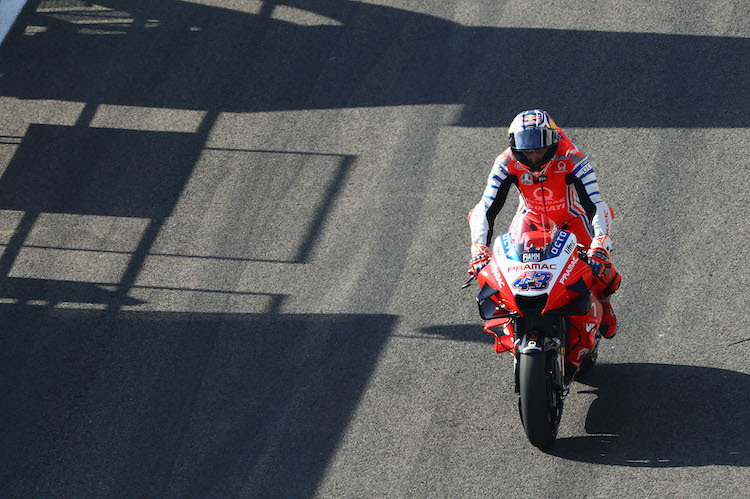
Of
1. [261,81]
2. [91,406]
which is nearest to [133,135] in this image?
[261,81]

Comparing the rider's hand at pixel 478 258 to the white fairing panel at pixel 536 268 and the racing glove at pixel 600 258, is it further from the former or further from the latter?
the racing glove at pixel 600 258

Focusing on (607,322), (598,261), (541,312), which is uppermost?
(598,261)

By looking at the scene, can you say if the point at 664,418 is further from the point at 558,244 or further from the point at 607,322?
the point at 558,244

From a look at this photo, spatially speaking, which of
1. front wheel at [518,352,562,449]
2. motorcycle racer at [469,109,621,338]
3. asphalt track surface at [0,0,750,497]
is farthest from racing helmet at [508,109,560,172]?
asphalt track surface at [0,0,750,497]

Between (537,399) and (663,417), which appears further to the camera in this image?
(663,417)

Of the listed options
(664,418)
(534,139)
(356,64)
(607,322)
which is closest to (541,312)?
(607,322)

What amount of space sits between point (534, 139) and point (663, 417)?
2.44 metres

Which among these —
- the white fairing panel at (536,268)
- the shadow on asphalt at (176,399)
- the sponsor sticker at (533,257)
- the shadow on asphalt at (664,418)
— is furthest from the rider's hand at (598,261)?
the shadow on asphalt at (176,399)

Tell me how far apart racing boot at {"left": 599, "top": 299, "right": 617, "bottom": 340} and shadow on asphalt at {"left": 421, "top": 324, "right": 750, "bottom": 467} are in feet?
1.30

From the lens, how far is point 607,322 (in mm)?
8977

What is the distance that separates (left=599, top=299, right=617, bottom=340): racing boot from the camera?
891cm

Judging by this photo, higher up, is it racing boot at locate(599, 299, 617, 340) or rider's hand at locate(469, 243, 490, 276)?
rider's hand at locate(469, 243, 490, 276)

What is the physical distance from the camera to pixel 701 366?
29.7 feet

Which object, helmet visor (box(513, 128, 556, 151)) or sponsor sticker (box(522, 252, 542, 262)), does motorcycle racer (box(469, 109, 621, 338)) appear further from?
sponsor sticker (box(522, 252, 542, 262))
